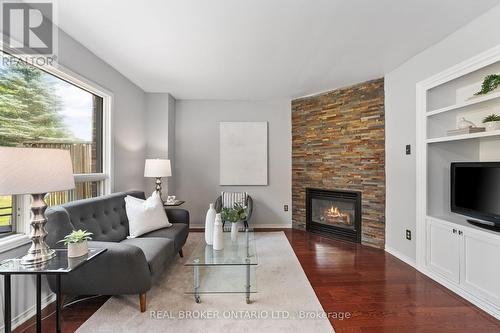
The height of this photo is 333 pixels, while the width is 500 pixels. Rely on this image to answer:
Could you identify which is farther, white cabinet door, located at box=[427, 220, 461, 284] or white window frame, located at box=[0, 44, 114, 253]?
white cabinet door, located at box=[427, 220, 461, 284]

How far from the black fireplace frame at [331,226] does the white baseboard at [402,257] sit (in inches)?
17.6

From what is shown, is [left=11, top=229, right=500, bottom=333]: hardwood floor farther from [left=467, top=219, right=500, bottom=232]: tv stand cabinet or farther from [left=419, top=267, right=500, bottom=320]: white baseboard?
[left=467, top=219, right=500, bottom=232]: tv stand cabinet

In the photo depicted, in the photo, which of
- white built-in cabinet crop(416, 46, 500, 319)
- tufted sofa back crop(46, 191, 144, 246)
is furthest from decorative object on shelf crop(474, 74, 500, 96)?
tufted sofa back crop(46, 191, 144, 246)

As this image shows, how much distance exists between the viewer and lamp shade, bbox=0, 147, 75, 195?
1.24 metres

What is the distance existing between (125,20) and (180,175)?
9.30 ft

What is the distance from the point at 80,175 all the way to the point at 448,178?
160 inches

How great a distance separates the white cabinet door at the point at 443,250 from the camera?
223cm

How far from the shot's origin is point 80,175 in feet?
8.45

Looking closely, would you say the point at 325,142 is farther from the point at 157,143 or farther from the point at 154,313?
the point at 154,313

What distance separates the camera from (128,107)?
3.50 metres

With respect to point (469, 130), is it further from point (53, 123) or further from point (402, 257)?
point (53, 123)

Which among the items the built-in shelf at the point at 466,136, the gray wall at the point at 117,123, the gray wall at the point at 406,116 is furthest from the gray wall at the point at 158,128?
the built-in shelf at the point at 466,136

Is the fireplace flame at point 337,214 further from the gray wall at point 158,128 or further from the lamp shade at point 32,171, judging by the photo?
the lamp shade at point 32,171

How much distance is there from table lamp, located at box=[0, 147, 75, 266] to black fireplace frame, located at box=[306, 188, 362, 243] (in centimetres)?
352
